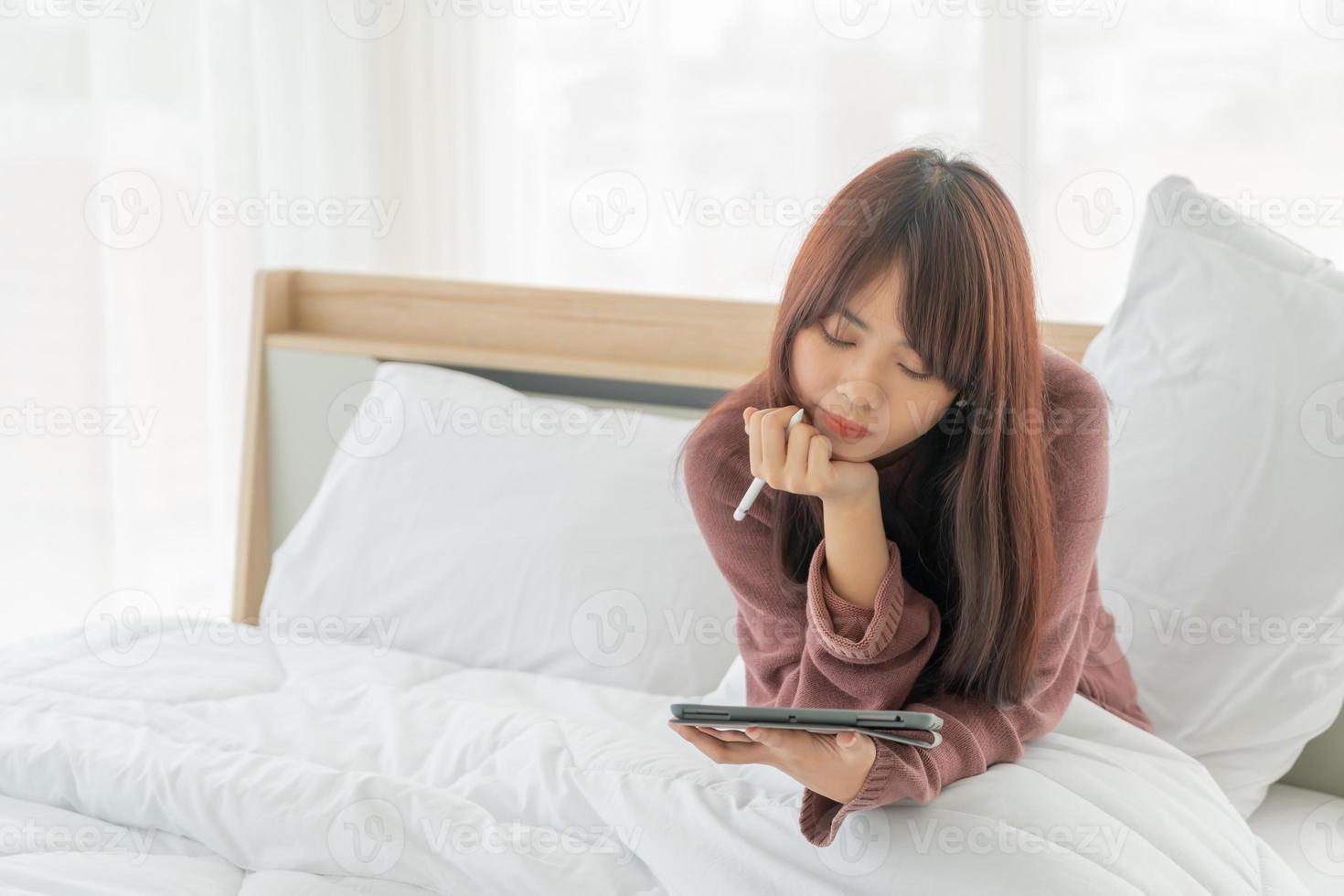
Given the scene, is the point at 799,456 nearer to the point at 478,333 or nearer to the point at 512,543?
the point at 512,543

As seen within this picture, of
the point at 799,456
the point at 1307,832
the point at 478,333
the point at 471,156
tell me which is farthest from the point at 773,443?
the point at 471,156

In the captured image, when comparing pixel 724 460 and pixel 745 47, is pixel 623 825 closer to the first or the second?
pixel 724 460

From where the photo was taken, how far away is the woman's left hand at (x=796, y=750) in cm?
81

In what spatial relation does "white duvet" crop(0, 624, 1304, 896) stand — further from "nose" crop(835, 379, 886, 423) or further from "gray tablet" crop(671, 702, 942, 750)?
"nose" crop(835, 379, 886, 423)

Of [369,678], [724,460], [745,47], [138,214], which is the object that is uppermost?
[745,47]

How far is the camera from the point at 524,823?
1.04 meters

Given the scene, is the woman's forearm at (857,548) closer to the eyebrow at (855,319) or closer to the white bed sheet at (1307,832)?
the eyebrow at (855,319)

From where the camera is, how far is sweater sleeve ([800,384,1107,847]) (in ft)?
2.93

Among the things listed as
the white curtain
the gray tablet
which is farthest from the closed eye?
the white curtain

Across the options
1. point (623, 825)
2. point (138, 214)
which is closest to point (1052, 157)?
point (623, 825)

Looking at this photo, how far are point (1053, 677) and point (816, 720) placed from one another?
0.28 metres

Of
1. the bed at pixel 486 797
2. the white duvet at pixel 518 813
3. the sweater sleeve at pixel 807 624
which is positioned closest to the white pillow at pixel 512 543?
the bed at pixel 486 797

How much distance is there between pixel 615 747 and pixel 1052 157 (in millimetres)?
1229

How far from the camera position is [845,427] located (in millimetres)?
871
